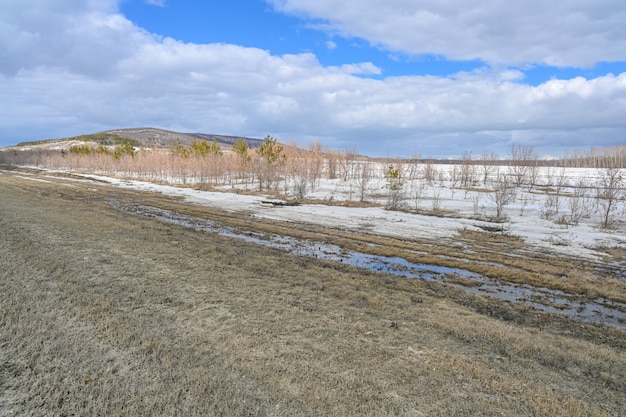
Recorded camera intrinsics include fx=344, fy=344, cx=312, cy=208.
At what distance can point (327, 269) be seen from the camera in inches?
443

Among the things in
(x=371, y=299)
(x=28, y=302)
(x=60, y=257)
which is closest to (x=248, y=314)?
(x=371, y=299)

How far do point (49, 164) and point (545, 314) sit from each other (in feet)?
508

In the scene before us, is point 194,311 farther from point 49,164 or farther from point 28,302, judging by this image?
point 49,164

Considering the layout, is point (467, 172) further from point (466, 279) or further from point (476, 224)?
point (466, 279)

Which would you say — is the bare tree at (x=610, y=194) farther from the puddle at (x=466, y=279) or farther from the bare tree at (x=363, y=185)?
the bare tree at (x=363, y=185)

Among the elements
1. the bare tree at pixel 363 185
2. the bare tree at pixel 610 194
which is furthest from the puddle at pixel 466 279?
the bare tree at pixel 363 185

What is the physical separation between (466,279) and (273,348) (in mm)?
8562

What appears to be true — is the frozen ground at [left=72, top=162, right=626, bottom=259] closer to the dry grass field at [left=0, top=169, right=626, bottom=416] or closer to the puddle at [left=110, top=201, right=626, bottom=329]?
the puddle at [left=110, top=201, right=626, bottom=329]

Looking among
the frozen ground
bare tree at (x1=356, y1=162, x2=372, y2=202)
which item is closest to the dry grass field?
the frozen ground

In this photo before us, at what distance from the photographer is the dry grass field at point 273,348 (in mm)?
4367

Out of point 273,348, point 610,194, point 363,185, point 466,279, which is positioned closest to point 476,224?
point 610,194

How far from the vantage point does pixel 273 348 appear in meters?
5.65

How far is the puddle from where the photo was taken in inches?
363

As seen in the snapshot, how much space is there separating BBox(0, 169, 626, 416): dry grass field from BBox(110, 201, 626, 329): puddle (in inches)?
47.4
